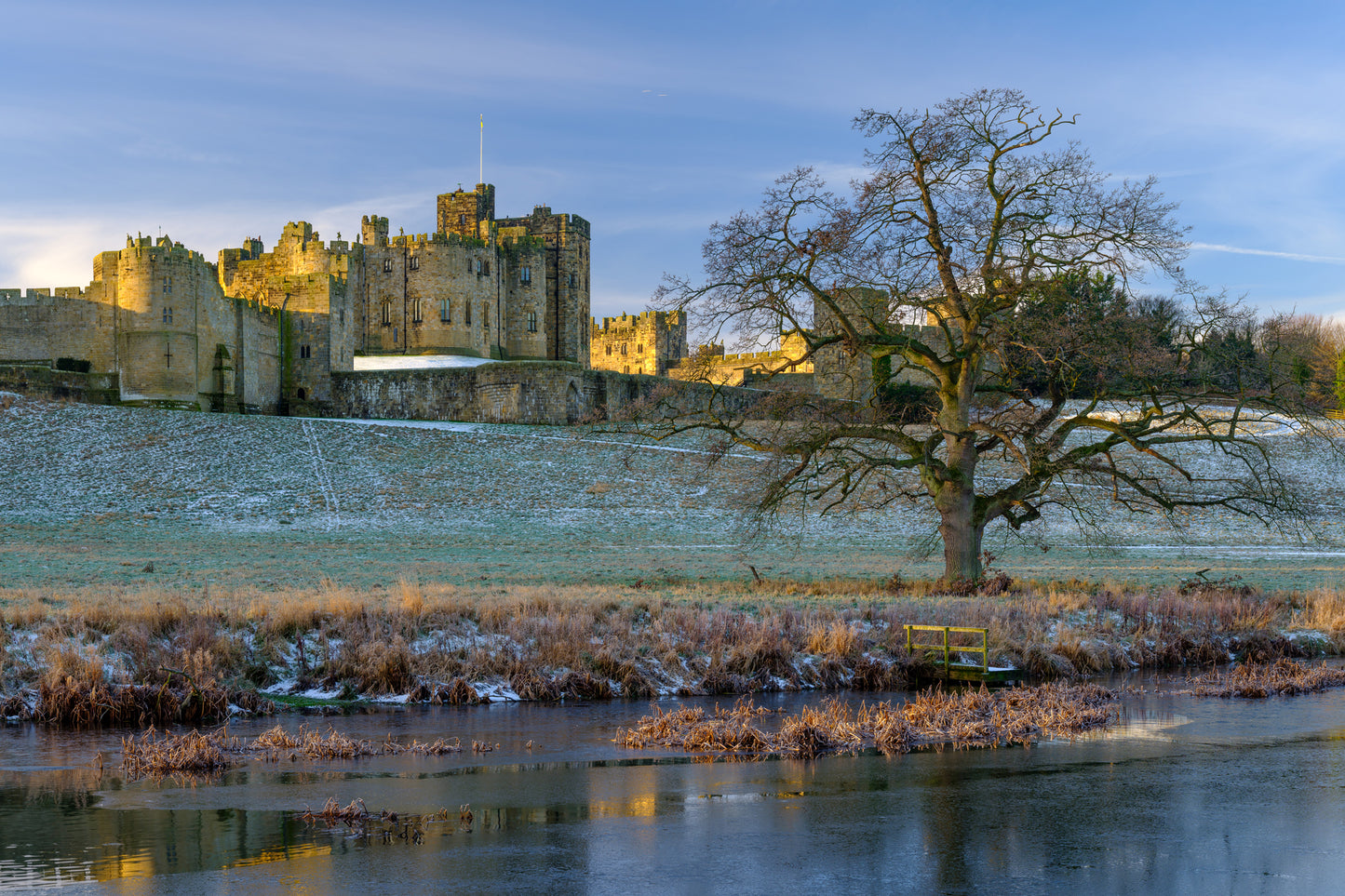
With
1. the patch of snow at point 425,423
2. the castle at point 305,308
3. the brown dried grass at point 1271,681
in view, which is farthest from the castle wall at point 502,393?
the brown dried grass at point 1271,681

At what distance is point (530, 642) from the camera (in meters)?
16.9

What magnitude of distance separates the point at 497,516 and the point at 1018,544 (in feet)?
57.2

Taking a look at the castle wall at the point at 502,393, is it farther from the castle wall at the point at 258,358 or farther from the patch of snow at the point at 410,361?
the patch of snow at the point at 410,361

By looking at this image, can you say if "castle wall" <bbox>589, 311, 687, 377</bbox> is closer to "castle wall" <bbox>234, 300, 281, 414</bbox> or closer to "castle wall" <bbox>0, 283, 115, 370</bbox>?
"castle wall" <bbox>234, 300, 281, 414</bbox>

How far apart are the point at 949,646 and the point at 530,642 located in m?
6.04

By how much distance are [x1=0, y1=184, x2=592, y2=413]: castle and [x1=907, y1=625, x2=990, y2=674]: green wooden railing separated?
175ft

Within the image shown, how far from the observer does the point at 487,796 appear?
1119 centimetres

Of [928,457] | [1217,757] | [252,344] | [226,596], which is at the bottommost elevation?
[1217,757]

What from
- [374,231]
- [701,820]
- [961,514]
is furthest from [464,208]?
[701,820]

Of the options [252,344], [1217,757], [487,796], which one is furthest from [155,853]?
[252,344]

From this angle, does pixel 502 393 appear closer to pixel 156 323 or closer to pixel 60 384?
pixel 156 323

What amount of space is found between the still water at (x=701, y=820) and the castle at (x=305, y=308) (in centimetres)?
5372

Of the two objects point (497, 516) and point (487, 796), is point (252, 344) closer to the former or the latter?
point (497, 516)

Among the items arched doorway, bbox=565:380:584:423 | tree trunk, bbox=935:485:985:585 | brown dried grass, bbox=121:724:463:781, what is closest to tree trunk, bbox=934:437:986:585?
tree trunk, bbox=935:485:985:585
